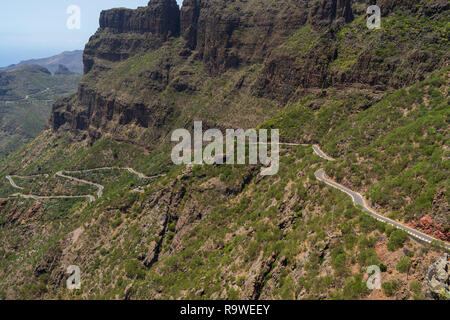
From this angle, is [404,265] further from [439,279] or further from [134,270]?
[134,270]

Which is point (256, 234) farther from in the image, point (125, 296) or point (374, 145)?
point (125, 296)

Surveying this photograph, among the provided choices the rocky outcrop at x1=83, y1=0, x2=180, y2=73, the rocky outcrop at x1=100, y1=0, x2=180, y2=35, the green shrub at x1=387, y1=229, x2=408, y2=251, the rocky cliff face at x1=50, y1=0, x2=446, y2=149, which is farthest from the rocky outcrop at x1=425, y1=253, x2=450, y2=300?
the rocky outcrop at x1=100, y1=0, x2=180, y2=35

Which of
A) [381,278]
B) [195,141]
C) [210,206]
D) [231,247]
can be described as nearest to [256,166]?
[210,206]

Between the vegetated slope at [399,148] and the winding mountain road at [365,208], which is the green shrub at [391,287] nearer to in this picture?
the winding mountain road at [365,208]

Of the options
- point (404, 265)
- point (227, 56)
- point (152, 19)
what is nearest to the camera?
point (404, 265)

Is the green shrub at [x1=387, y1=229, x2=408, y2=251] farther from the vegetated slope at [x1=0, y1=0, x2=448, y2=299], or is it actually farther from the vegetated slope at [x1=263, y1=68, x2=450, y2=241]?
the vegetated slope at [x1=263, y1=68, x2=450, y2=241]

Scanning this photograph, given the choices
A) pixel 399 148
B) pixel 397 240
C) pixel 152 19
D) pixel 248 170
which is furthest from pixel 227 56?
pixel 397 240
